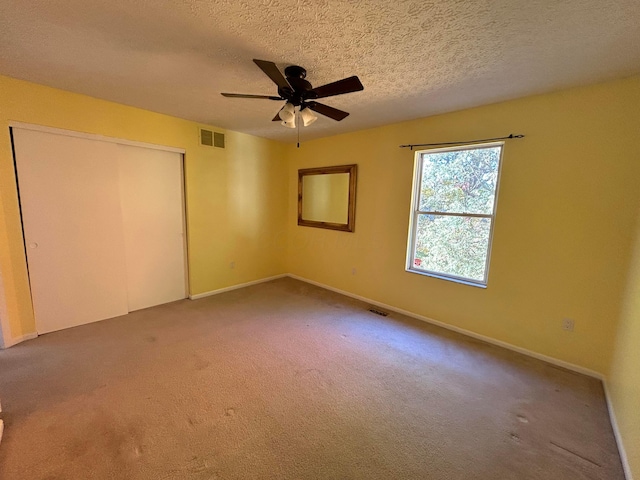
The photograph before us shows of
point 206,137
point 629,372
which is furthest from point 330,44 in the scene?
point 629,372

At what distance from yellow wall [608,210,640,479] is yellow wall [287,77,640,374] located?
0.65 feet

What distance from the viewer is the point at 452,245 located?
312 centimetres

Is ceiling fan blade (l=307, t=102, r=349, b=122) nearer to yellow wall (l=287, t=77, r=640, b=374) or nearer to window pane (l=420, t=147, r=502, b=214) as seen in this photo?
yellow wall (l=287, t=77, r=640, b=374)

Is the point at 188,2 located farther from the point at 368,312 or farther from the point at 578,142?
the point at 368,312

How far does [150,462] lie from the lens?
1.45 metres

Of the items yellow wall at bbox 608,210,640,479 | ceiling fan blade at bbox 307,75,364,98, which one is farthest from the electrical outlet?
ceiling fan blade at bbox 307,75,364,98

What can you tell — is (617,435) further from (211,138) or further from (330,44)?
(211,138)

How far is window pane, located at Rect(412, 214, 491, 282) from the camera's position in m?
2.90

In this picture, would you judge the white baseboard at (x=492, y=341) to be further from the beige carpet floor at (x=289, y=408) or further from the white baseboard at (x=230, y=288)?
the white baseboard at (x=230, y=288)

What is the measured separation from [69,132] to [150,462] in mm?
3110

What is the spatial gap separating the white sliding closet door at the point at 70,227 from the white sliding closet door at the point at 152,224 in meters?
0.14

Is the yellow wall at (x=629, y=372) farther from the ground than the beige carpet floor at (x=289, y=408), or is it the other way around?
the yellow wall at (x=629, y=372)

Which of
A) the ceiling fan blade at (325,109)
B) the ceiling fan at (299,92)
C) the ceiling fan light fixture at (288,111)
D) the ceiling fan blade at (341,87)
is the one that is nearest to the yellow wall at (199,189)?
the ceiling fan at (299,92)

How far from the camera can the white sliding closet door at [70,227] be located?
103 inches
